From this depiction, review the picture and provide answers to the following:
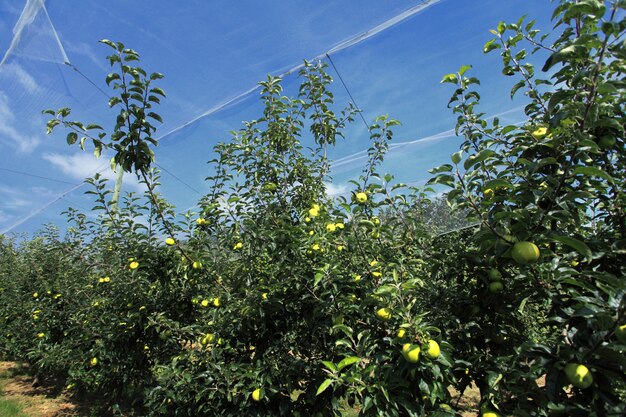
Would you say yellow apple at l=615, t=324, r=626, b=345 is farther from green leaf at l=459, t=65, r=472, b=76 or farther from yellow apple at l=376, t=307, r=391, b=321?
green leaf at l=459, t=65, r=472, b=76

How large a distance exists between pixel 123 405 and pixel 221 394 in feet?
13.0

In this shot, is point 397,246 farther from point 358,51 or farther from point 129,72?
point 358,51

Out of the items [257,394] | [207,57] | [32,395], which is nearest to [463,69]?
[257,394]

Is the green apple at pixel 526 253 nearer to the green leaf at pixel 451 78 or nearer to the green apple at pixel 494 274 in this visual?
the green apple at pixel 494 274

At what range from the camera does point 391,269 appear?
6.38 feet

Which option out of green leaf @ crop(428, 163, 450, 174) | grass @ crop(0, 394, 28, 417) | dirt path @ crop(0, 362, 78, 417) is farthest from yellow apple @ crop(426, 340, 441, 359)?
grass @ crop(0, 394, 28, 417)

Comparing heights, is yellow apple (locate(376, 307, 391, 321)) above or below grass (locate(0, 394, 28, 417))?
above

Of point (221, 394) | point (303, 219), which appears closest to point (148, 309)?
point (221, 394)

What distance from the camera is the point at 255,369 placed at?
213 centimetres

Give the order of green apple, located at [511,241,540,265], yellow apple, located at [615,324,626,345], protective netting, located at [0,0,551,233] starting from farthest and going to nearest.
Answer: protective netting, located at [0,0,551,233], green apple, located at [511,241,540,265], yellow apple, located at [615,324,626,345]

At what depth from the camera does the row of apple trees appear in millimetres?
1275

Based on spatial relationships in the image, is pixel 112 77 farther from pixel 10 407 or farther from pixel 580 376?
pixel 10 407

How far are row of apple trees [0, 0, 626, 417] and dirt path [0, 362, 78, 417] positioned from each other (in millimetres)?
2070

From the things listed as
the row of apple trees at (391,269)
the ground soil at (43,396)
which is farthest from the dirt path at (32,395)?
the row of apple trees at (391,269)
